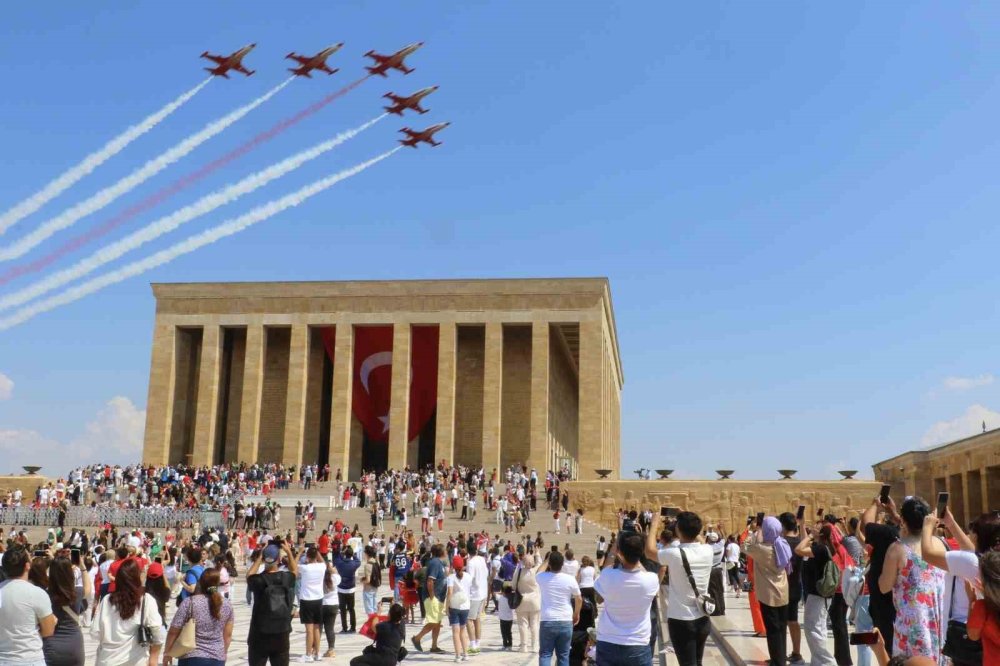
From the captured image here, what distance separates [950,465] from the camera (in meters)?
35.3

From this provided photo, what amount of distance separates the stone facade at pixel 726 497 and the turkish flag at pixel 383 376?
10.2 m

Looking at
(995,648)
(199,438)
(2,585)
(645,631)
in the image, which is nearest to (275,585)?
(2,585)

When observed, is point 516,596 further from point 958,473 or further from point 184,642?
point 958,473

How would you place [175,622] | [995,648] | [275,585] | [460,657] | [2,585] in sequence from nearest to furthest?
[995,648]
[2,585]
[175,622]
[275,585]
[460,657]

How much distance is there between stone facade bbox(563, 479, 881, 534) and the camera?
33.8m

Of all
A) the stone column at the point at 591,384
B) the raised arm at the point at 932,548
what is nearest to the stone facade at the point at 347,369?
the stone column at the point at 591,384

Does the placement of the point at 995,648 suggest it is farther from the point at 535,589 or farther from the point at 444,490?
the point at 444,490

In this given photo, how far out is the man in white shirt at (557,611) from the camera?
7883 millimetres

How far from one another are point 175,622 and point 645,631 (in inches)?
125

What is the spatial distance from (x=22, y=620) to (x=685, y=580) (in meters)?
4.21

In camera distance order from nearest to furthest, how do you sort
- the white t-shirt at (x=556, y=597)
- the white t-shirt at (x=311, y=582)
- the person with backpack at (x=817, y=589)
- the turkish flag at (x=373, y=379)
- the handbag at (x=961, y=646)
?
the handbag at (x=961, y=646), the white t-shirt at (x=556, y=597), the person with backpack at (x=817, y=589), the white t-shirt at (x=311, y=582), the turkish flag at (x=373, y=379)

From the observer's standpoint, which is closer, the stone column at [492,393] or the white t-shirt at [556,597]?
the white t-shirt at [556,597]

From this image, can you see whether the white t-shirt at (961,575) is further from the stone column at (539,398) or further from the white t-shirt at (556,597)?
the stone column at (539,398)

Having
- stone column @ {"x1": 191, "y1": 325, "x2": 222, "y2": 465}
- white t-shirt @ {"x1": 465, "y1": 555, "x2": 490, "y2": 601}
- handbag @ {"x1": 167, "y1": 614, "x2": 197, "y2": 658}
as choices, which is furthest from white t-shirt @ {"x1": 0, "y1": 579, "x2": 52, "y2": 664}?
stone column @ {"x1": 191, "y1": 325, "x2": 222, "y2": 465}
